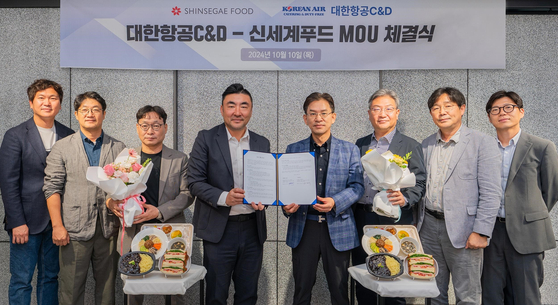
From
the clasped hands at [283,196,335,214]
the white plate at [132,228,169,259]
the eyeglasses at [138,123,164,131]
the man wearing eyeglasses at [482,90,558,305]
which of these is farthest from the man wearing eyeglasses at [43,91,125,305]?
the man wearing eyeglasses at [482,90,558,305]

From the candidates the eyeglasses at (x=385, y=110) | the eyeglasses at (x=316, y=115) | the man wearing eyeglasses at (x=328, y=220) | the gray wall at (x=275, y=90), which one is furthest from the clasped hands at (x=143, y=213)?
the eyeglasses at (x=385, y=110)

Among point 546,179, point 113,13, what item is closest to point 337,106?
point 546,179

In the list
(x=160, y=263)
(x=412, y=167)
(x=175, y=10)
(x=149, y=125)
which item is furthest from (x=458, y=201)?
(x=175, y=10)

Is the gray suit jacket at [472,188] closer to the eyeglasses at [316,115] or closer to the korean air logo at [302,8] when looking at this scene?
the eyeglasses at [316,115]

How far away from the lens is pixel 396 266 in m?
2.41

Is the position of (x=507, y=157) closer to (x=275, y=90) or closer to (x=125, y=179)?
(x=275, y=90)

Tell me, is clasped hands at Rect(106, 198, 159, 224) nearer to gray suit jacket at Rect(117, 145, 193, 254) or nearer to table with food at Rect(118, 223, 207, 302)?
gray suit jacket at Rect(117, 145, 193, 254)

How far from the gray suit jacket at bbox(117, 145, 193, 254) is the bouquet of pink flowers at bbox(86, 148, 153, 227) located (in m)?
0.32

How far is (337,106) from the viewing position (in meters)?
4.05

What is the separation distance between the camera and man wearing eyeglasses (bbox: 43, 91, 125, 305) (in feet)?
10.1

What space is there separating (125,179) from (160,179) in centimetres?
55

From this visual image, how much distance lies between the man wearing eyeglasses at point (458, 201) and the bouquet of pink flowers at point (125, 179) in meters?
2.21

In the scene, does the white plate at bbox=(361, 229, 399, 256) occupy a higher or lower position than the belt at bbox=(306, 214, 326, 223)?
lower

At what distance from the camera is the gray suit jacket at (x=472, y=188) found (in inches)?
111
